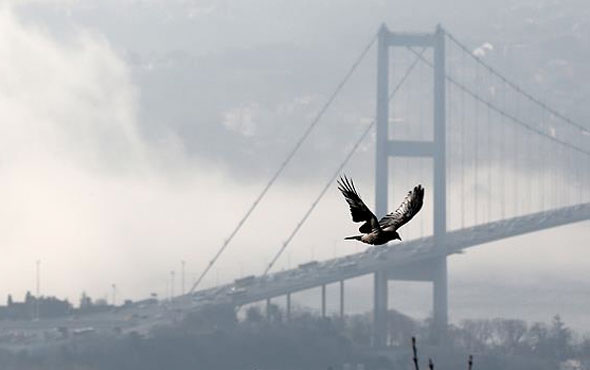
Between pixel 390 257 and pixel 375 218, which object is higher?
pixel 390 257

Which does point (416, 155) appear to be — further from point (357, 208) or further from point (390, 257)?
point (357, 208)

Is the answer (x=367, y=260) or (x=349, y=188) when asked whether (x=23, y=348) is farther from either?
(x=349, y=188)

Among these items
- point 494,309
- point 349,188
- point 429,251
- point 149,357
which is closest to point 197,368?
point 149,357

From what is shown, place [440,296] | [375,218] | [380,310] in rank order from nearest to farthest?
[375,218] → [380,310] → [440,296]

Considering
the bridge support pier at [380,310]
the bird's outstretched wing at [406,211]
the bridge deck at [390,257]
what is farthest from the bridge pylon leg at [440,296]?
the bird's outstretched wing at [406,211]

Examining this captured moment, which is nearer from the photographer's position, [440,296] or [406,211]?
[406,211]

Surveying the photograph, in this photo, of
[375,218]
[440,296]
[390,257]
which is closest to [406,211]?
[375,218]

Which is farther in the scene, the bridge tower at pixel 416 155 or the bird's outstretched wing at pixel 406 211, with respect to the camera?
the bridge tower at pixel 416 155

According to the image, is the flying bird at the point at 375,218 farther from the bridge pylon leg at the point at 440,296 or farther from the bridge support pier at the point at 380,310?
the bridge pylon leg at the point at 440,296
